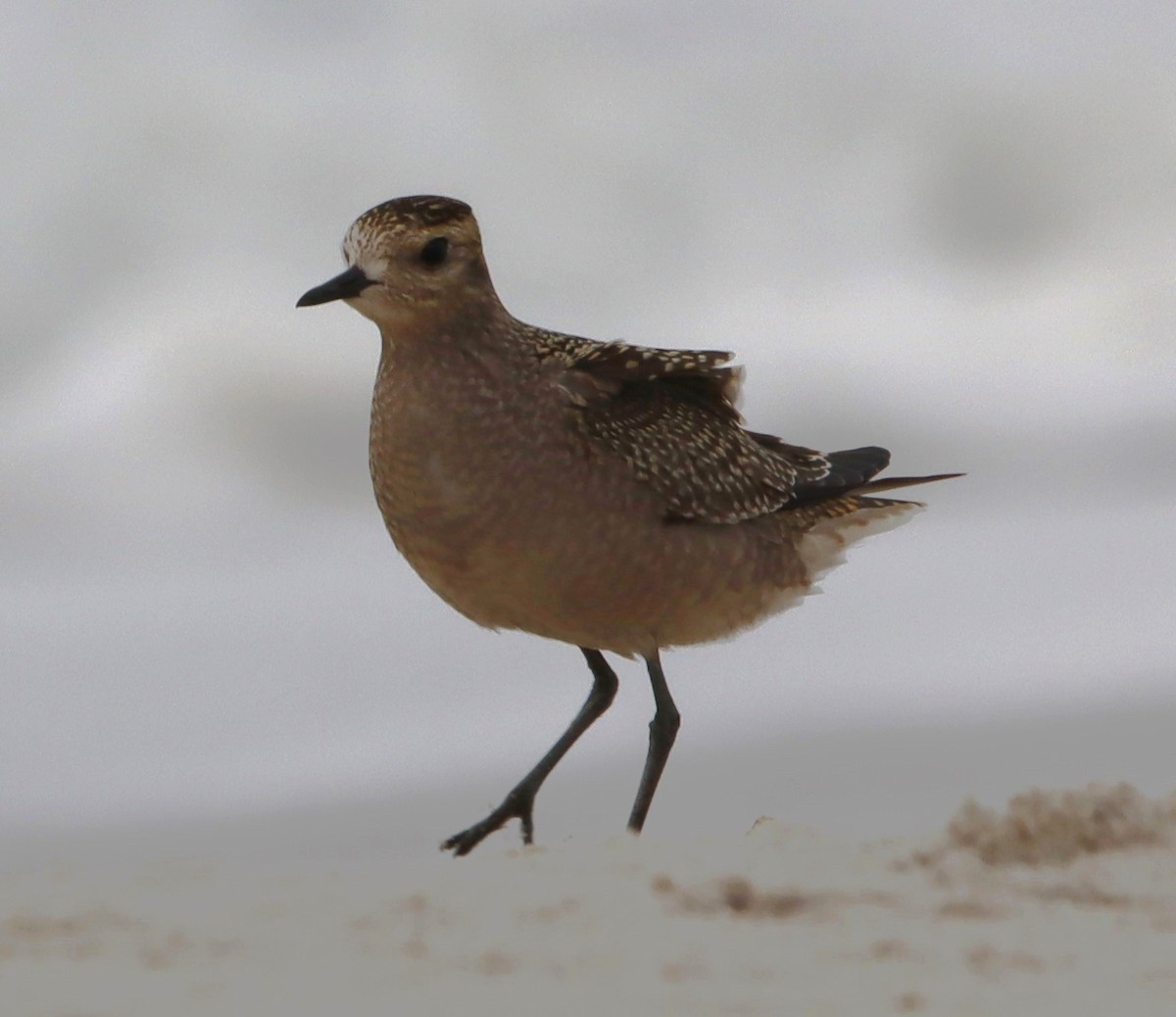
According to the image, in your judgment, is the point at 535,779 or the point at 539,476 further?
the point at 535,779

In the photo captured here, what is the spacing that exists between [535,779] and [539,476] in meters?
1.04

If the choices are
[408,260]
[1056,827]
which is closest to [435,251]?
[408,260]

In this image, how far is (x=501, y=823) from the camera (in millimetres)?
5648

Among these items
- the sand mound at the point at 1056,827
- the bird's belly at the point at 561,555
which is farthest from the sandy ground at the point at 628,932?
the bird's belly at the point at 561,555

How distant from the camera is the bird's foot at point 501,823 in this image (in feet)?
18.4

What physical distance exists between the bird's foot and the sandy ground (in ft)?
4.66

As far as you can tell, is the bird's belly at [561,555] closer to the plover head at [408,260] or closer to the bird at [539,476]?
the bird at [539,476]

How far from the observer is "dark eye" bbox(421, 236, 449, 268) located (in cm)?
523

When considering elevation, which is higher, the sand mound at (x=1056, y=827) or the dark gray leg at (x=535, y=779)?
the dark gray leg at (x=535, y=779)

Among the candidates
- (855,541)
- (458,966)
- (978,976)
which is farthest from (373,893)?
(855,541)

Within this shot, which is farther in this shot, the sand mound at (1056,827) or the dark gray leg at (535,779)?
the dark gray leg at (535,779)

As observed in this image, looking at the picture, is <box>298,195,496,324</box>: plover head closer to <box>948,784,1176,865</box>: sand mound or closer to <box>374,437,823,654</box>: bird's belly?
<box>374,437,823,654</box>: bird's belly

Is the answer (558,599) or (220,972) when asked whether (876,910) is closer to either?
(220,972)

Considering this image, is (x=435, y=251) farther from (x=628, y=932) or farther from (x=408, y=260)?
(x=628, y=932)
